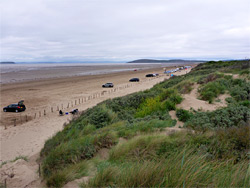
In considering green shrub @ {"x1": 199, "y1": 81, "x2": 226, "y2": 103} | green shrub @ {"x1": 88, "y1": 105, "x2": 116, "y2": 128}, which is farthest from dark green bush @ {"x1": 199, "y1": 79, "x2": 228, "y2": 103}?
green shrub @ {"x1": 88, "y1": 105, "x2": 116, "y2": 128}

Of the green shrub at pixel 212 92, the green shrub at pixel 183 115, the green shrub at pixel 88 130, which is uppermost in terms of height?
the green shrub at pixel 212 92

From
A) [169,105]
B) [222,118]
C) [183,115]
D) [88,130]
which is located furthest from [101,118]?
[222,118]

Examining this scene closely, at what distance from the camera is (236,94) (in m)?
11.6

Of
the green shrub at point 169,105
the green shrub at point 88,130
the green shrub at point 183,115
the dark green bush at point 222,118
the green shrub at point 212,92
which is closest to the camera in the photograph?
the dark green bush at point 222,118

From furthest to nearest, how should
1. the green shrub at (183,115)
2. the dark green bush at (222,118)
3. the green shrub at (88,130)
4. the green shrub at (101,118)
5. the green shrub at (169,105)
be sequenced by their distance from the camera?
the green shrub at (169,105) < the green shrub at (101,118) < the green shrub at (183,115) < the green shrub at (88,130) < the dark green bush at (222,118)

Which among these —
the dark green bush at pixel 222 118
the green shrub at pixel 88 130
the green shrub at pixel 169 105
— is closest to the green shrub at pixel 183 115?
the dark green bush at pixel 222 118

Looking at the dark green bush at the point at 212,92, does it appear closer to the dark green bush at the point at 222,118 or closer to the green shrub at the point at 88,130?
the dark green bush at the point at 222,118

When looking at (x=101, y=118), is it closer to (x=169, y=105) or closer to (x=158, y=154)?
(x=169, y=105)

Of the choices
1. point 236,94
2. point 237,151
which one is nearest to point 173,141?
point 237,151

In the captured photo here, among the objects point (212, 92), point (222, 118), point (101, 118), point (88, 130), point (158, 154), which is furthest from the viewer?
point (212, 92)

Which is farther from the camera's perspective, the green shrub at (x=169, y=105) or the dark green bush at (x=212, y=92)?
the dark green bush at (x=212, y=92)

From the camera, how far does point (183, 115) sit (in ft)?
27.6

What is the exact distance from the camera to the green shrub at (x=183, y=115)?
27.1 ft

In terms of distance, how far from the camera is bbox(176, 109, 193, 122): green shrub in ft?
27.1
